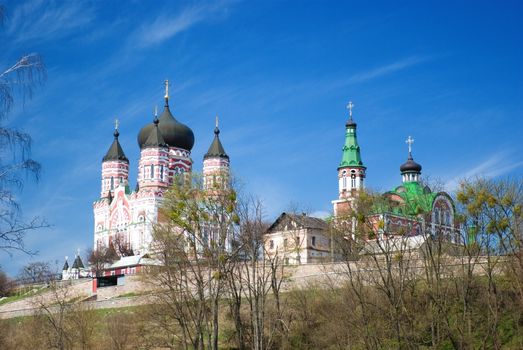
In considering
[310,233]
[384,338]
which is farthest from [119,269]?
[384,338]

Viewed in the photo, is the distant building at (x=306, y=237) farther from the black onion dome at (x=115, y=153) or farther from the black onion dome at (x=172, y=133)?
the black onion dome at (x=115, y=153)

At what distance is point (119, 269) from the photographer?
54.5m

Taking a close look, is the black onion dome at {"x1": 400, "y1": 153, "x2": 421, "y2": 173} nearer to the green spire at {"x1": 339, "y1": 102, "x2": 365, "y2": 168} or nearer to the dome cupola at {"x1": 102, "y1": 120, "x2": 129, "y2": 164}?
the green spire at {"x1": 339, "y1": 102, "x2": 365, "y2": 168}

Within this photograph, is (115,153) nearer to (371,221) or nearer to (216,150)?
(216,150)

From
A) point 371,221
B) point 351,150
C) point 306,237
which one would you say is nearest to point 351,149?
point 351,150

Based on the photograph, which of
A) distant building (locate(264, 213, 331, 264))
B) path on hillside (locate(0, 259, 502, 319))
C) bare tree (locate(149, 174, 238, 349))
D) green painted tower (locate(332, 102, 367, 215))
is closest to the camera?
bare tree (locate(149, 174, 238, 349))

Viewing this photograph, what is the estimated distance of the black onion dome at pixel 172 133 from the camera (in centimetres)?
7344

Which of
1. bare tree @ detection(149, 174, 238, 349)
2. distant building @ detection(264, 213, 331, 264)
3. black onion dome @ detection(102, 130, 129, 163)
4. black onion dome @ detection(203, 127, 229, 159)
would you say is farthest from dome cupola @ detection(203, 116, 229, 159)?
bare tree @ detection(149, 174, 238, 349)

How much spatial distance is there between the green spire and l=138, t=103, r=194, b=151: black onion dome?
46.9 feet

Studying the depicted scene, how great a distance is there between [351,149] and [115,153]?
22028 mm

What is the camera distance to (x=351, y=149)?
68.7 meters

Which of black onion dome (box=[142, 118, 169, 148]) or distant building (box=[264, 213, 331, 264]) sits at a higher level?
black onion dome (box=[142, 118, 169, 148])

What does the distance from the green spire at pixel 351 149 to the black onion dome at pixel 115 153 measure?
68.4ft

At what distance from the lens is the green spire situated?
6819 centimetres
